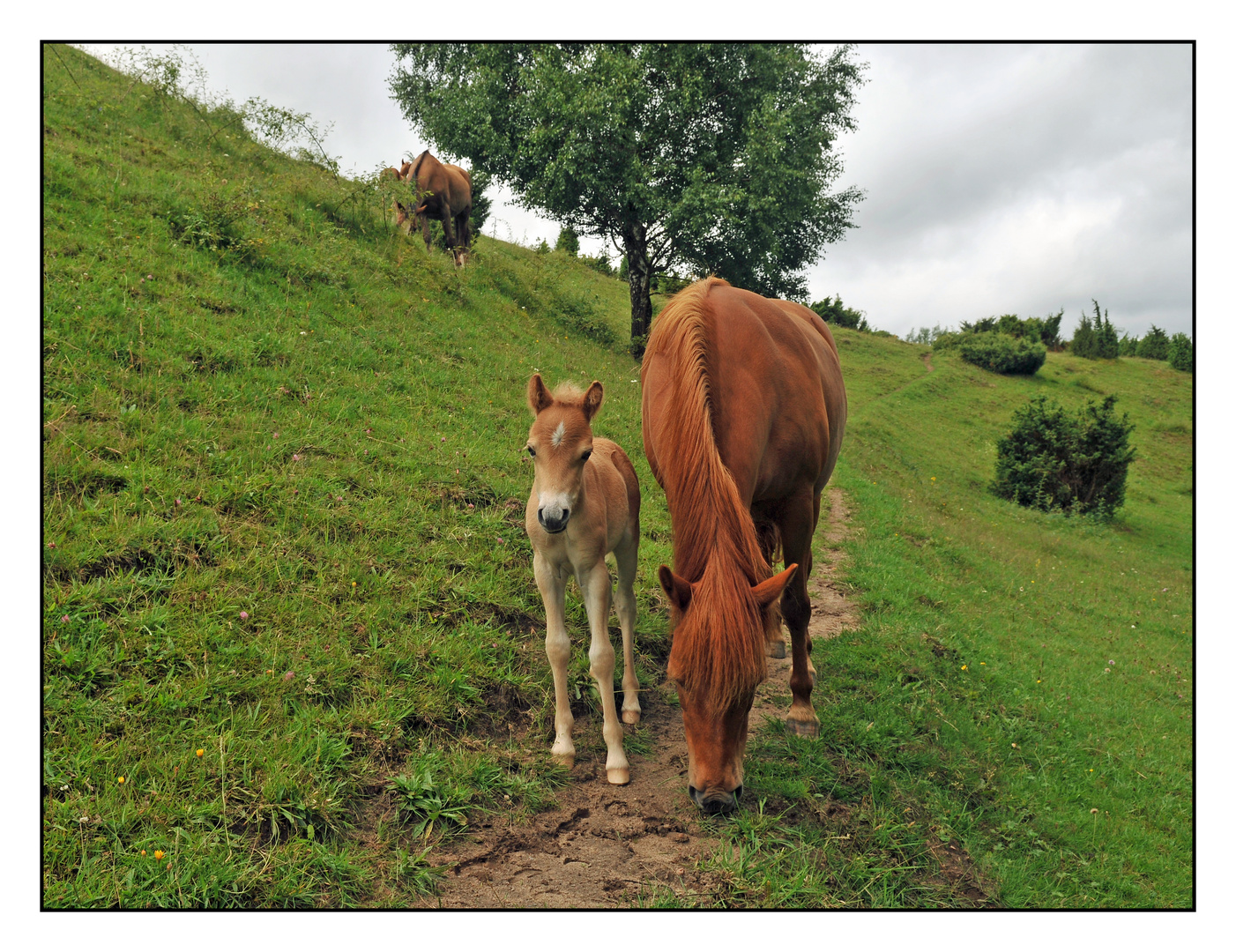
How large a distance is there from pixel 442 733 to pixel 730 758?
174 cm

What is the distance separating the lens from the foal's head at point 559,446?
3.31 metres

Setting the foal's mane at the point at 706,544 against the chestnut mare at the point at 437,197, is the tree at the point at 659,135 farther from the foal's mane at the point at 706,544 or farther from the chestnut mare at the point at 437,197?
the foal's mane at the point at 706,544

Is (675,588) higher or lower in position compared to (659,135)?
lower

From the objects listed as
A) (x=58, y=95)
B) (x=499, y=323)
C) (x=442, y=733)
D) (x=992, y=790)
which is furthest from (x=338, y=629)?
(x=58, y=95)

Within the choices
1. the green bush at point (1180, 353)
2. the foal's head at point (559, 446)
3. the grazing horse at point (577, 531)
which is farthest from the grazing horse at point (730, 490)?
the green bush at point (1180, 353)

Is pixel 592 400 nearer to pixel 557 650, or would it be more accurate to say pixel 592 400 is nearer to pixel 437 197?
pixel 557 650

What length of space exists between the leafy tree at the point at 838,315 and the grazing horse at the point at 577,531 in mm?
43688

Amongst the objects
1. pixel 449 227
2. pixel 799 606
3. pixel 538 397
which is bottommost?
pixel 799 606

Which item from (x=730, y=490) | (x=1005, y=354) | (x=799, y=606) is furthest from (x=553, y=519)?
(x=1005, y=354)

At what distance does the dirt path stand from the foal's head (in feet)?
5.21

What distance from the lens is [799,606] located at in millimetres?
4977

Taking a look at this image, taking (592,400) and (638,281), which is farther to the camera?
(638,281)

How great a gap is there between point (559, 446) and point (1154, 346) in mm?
59847

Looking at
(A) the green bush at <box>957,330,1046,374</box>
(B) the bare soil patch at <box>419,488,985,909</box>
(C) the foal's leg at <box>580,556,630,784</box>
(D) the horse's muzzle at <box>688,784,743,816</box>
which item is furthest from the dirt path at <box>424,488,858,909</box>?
(A) the green bush at <box>957,330,1046,374</box>
